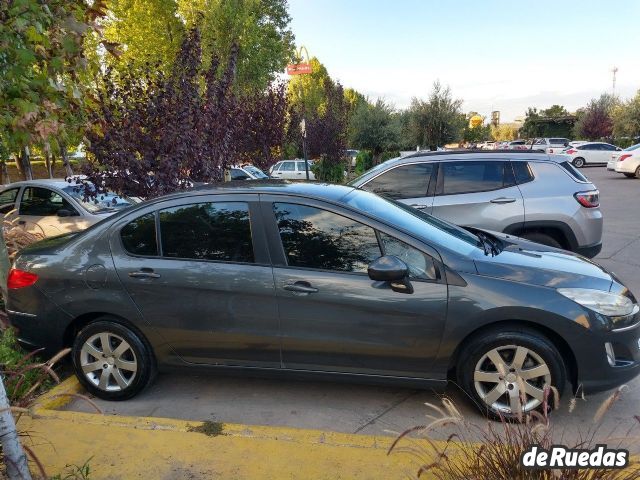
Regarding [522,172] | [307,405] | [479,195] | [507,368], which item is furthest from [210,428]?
[522,172]

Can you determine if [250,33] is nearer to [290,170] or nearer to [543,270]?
[290,170]

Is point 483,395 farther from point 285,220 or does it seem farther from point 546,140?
point 546,140

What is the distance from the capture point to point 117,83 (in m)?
5.87

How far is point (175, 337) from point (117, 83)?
386 centimetres

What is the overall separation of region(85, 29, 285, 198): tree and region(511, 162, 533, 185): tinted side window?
3763mm

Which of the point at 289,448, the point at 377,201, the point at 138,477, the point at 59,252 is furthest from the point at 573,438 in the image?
the point at 59,252

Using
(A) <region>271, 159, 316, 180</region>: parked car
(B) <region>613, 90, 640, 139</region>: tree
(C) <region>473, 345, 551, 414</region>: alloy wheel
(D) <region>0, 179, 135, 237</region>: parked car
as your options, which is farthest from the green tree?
(B) <region>613, 90, 640, 139</region>: tree

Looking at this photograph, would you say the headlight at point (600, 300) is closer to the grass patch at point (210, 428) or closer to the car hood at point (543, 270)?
the car hood at point (543, 270)

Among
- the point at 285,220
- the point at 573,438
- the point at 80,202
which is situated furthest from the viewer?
the point at 80,202

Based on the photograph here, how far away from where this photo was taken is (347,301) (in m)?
3.14

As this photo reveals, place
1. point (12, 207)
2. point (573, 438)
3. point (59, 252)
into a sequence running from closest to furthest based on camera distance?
point (573, 438), point (59, 252), point (12, 207)

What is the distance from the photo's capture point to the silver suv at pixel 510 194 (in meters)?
5.88

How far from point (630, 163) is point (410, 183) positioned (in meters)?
18.0

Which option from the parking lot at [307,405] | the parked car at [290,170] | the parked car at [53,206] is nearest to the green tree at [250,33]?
the parked car at [290,170]
